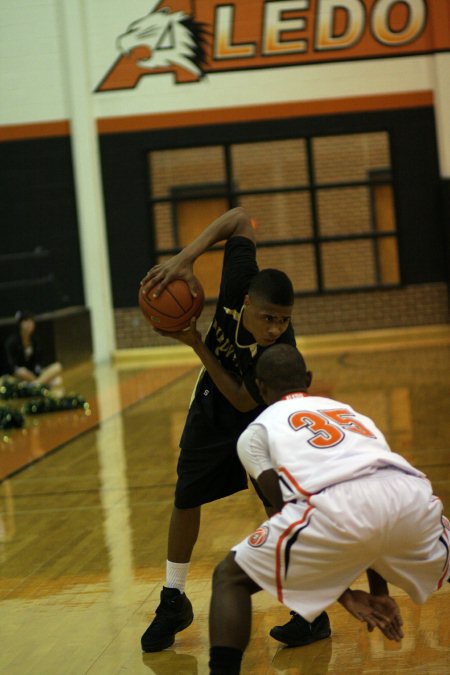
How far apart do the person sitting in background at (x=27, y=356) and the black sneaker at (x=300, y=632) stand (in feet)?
31.6

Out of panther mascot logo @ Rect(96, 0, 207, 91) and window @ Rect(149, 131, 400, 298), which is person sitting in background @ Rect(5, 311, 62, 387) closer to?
window @ Rect(149, 131, 400, 298)

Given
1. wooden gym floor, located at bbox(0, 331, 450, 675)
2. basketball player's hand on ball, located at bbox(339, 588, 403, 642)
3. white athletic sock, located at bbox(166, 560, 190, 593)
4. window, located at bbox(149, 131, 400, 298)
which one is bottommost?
wooden gym floor, located at bbox(0, 331, 450, 675)

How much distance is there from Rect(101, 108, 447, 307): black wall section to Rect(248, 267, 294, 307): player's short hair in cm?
1327

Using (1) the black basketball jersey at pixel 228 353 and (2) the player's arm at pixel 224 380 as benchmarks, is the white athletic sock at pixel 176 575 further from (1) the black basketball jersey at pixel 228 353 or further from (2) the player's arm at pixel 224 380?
(2) the player's arm at pixel 224 380

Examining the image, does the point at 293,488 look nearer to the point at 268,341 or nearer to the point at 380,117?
the point at 268,341

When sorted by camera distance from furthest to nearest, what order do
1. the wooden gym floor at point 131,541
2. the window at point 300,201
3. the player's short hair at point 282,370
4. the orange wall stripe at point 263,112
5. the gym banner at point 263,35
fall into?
1. the window at point 300,201
2. the orange wall stripe at point 263,112
3. the gym banner at point 263,35
4. the wooden gym floor at point 131,541
5. the player's short hair at point 282,370

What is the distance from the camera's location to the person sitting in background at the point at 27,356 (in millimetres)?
13141

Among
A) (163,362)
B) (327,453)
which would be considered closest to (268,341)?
(327,453)

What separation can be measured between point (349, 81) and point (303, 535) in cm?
1464

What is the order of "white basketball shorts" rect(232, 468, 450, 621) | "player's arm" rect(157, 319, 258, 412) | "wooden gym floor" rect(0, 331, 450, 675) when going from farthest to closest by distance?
"wooden gym floor" rect(0, 331, 450, 675)
"player's arm" rect(157, 319, 258, 412)
"white basketball shorts" rect(232, 468, 450, 621)

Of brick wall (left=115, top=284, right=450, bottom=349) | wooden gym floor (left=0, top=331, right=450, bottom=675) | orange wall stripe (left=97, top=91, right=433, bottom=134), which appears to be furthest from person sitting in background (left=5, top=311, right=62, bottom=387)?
orange wall stripe (left=97, top=91, right=433, bottom=134)

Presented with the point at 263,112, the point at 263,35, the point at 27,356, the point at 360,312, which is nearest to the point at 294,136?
the point at 263,112

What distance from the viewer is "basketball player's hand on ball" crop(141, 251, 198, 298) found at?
146 inches

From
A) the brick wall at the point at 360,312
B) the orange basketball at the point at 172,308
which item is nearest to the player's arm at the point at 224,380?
the orange basketball at the point at 172,308
